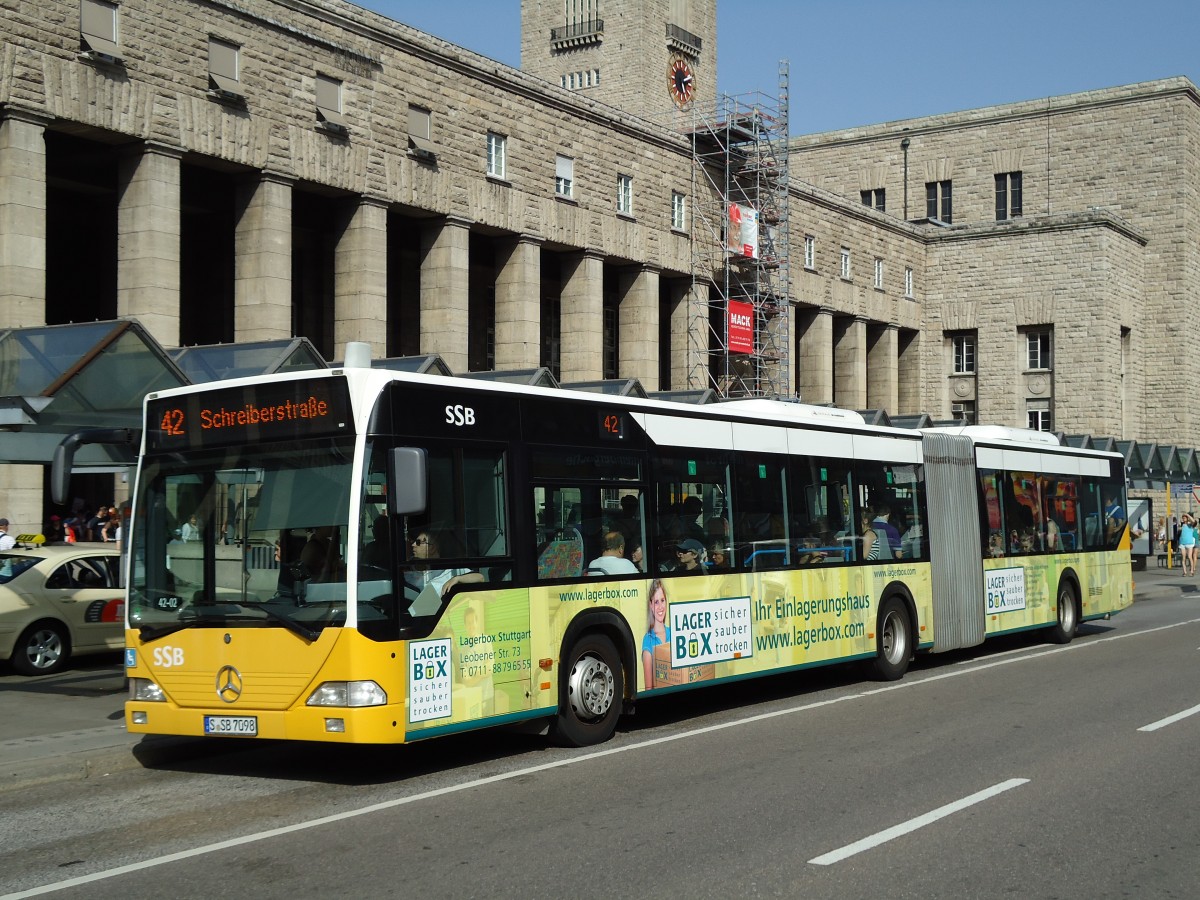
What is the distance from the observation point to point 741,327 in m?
48.7

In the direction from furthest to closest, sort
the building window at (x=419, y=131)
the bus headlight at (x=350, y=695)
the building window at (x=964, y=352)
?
1. the building window at (x=964, y=352)
2. the building window at (x=419, y=131)
3. the bus headlight at (x=350, y=695)

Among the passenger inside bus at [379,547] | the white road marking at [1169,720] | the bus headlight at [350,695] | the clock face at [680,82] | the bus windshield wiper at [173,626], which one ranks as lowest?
the white road marking at [1169,720]

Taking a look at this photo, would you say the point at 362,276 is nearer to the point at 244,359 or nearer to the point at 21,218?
the point at 21,218

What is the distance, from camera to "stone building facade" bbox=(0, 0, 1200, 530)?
28.9 meters

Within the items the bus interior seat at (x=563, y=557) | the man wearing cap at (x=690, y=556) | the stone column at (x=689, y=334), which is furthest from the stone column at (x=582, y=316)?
the bus interior seat at (x=563, y=557)

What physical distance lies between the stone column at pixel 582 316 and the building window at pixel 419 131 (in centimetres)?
757

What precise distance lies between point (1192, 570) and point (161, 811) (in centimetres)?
4200

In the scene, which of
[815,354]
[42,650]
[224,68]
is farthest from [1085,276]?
[42,650]

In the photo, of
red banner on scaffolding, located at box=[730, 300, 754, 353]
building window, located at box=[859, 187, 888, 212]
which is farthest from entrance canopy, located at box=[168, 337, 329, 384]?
building window, located at box=[859, 187, 888, 212]

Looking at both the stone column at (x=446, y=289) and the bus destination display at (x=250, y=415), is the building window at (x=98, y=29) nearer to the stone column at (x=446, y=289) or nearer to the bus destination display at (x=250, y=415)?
the stone column at (x=446, y=289)

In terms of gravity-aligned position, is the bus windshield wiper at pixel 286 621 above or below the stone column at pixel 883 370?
below

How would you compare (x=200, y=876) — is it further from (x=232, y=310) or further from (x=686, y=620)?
(x=232, y=310)

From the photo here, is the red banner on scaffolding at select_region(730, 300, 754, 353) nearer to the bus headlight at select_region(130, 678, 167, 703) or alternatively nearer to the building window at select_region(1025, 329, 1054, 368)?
the building window at select_region(1025, 329, 1054, 368)

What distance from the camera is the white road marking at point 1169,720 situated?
12258mm
